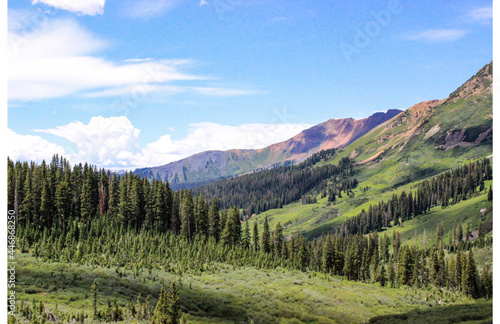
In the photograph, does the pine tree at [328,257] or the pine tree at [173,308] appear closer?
the pine tree at [173,308]

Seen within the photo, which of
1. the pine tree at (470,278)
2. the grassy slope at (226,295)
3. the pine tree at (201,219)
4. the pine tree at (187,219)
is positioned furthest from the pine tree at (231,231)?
the pine tree at (470,278)

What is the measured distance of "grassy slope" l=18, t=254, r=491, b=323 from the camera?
5607 centimetres

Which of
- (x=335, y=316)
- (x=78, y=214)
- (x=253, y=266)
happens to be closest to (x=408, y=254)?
(x=253, y=266)

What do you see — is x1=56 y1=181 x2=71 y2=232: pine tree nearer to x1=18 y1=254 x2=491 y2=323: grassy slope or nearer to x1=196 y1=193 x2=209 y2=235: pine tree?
x1=18 y1=254 x2=491 y2=323: grassy slope

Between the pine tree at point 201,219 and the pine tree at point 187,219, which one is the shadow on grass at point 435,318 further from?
the pine tree at point 201,219

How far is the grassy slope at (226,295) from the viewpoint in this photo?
5607cm

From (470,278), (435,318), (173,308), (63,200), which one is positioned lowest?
(470,278)

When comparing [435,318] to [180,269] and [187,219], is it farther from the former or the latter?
[187,219]

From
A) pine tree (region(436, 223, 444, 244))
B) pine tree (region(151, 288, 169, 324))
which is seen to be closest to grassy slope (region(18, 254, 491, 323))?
pine tree (region(151, 288, 169, 324))

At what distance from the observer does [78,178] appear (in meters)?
125

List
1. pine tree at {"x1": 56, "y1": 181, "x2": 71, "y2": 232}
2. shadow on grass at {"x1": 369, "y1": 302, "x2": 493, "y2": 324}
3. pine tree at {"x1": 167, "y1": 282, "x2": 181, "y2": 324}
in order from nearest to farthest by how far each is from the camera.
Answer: pine tree at {"x1": 167, "y1": 282, "x2": 181, "y2": 324}, shadow on grass at {"x1": 369, "y1": 302, "x2": 493, "y2": 324}, pine tree at {"x1": 56, "y1": 181, "x2": 71, "y2": 232}

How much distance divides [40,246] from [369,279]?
114m

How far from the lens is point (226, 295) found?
228 feet

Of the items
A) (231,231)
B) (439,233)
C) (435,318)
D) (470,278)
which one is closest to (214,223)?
(231,231)
